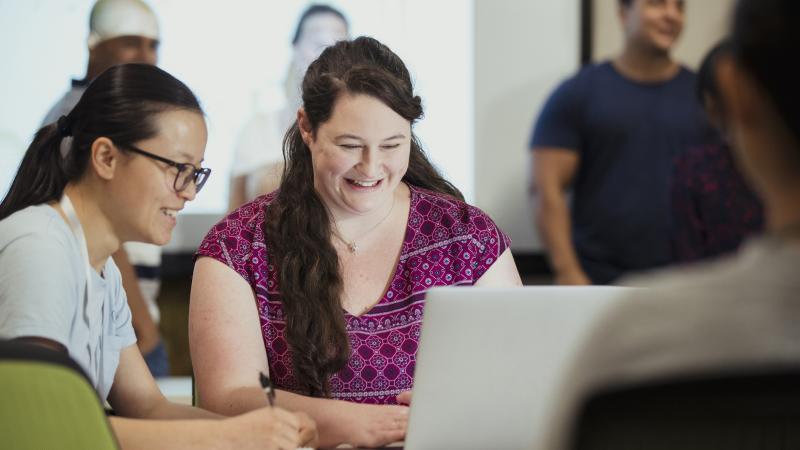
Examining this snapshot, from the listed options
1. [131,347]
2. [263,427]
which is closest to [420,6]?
[131,347]

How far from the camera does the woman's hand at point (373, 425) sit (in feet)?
5.62

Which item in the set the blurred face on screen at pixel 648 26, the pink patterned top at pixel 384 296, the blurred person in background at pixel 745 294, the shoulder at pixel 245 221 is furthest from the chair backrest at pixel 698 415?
the blurred face on screen at pixel 648 26

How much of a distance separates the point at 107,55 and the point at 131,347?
157cm

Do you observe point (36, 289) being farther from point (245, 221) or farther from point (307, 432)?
point (245, 221)

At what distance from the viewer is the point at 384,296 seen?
79.0 inches

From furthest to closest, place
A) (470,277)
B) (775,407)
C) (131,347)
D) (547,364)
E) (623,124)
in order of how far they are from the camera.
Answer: (623,124) < (470,277) < (131,347) < (547,364) < (775,407)

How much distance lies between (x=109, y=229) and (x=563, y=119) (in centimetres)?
211

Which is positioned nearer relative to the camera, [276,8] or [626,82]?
[626,82]

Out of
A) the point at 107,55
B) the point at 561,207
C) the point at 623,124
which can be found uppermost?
the point at 107,55

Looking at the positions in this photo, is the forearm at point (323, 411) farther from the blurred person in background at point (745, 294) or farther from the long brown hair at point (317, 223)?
the blurred person in background at point (745, 294)

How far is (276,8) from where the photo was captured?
12.6 feet

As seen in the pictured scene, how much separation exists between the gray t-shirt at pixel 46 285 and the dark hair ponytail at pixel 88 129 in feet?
0.24

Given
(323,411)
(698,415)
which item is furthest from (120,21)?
(698,415)

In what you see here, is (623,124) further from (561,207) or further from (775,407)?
(775,407)
